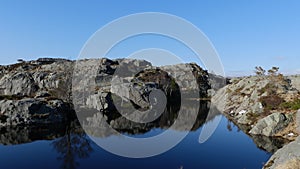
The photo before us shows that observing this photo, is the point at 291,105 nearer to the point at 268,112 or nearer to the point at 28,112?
the point at 268,112

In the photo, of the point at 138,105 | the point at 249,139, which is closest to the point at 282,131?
the point at 249,139

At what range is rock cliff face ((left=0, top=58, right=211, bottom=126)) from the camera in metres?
67.8

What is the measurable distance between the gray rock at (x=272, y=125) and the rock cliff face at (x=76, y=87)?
48.0 metres

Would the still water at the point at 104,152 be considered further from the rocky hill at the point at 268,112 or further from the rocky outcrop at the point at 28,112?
the rocky outcrop at the point at 28,112

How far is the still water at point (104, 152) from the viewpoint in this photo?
35.5 meters

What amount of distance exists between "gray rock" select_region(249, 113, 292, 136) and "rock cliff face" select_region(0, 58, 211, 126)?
4798 centimetres

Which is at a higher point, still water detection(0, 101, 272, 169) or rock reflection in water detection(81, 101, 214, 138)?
rock reflection in water detection(81, 101, 214, 138)

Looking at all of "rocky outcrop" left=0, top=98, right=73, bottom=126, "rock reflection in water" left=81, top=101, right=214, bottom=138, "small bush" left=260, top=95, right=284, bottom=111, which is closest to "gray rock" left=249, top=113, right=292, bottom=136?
"small bush" left=260, top=95, right=284, bottom=111

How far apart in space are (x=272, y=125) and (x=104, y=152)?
105 ft

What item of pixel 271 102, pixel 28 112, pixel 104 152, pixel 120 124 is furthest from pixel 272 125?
pixel 28 112

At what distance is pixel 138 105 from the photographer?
327 feet

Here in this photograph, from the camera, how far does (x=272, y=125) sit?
51.2m

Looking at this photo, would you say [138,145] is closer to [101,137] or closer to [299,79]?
[101,137]

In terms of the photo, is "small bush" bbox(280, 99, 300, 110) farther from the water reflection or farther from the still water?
the water reflection
